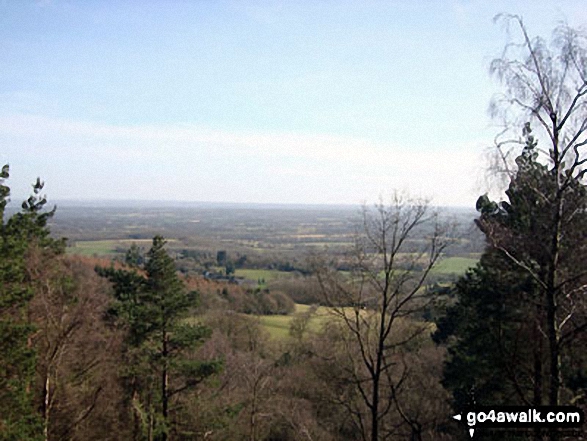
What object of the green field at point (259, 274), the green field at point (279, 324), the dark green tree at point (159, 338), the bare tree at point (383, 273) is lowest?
the green field at point (279, 324)

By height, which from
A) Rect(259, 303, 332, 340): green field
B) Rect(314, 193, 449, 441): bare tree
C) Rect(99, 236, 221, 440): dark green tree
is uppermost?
Rect(314, 193, 449, 441): bare tree

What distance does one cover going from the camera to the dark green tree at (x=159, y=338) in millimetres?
12586

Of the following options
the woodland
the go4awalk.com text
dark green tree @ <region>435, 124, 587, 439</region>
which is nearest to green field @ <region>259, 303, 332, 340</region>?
the woodland

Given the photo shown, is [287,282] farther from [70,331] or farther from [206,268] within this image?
[70,331]

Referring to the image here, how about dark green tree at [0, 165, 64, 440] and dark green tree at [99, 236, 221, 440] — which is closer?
dark green tree at [0, 165, 64, 440]

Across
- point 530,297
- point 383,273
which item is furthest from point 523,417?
point 383,273

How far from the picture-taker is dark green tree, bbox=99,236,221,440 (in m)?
12.6

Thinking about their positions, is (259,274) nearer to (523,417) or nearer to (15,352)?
(15,352)

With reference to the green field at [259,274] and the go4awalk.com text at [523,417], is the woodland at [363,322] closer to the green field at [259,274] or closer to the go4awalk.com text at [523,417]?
the go4awalk.com text at [523,417]

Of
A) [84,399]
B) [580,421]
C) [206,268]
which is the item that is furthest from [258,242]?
[580,421]

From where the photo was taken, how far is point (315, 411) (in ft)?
70.7

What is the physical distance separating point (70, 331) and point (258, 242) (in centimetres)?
6976

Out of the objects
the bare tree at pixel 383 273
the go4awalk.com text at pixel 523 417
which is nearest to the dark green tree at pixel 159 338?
the bare tree at pixel 383 273

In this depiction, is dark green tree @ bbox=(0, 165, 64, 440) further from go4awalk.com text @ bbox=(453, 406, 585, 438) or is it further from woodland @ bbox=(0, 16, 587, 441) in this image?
go4awalk.com text @ bbox=(453, 406, 585, 438)
